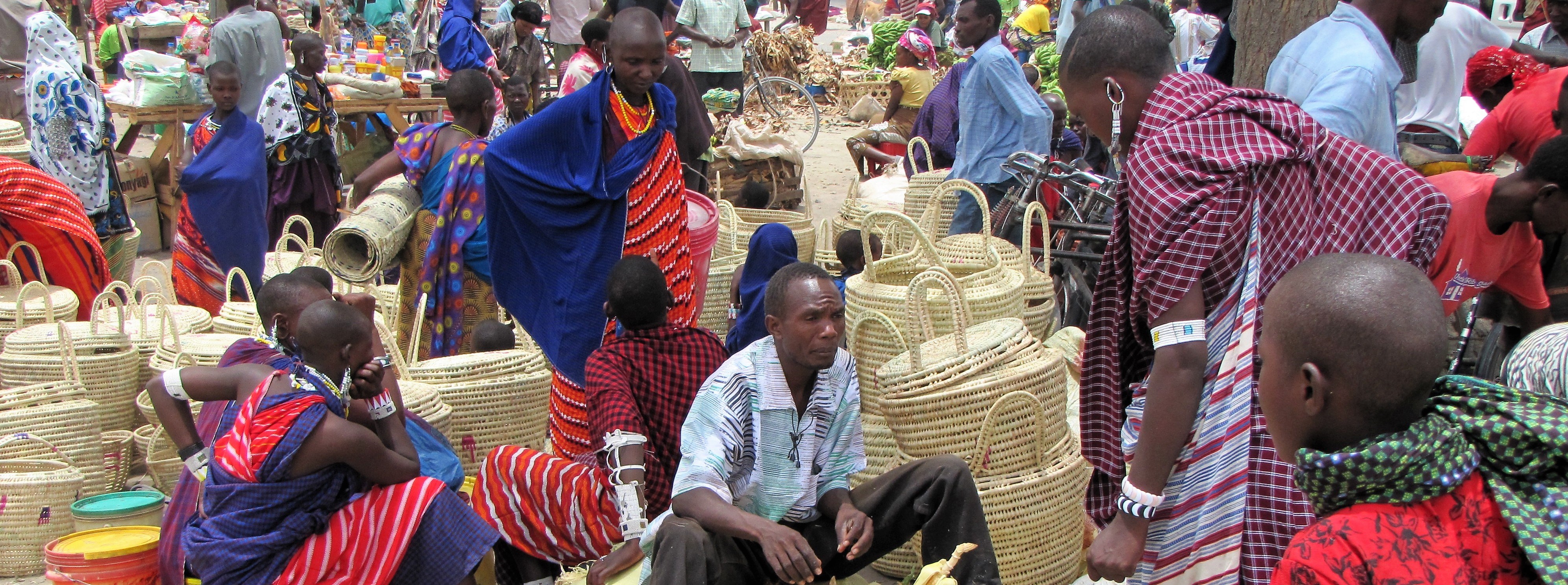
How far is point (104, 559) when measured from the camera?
10.5 ft

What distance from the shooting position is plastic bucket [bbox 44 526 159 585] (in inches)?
125

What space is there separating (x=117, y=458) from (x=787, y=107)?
35.1 ft

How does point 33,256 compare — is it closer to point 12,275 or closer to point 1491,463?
point 12,275

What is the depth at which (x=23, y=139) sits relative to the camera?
22.7ft

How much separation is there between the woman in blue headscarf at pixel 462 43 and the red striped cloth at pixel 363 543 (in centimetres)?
814

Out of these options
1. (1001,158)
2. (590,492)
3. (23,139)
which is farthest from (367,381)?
(23,139)

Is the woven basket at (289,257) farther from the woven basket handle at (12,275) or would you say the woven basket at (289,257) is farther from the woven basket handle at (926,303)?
the woven basket handle at (926,303)

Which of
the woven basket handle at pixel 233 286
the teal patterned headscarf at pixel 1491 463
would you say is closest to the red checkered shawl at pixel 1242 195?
the teal patterned headscarf at pixel 1491 463

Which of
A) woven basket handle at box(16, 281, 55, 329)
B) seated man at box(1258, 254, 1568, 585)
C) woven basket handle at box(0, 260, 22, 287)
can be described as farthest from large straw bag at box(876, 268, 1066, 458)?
woven basket handle at box(0, 260, 22, 287)

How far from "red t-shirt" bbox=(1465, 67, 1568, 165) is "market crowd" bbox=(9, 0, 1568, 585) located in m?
0.02

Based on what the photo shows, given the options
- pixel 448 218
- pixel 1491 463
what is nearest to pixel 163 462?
pixel 448 218

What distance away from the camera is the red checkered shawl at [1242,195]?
184 centimetres

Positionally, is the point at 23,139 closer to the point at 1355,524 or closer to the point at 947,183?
the point at 947,183

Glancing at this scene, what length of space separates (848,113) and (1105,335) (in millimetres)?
12039
